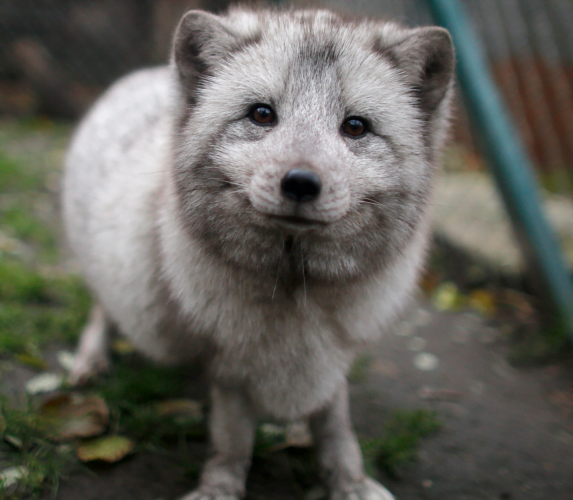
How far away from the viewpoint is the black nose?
5.11ft

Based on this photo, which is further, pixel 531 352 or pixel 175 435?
pixel 531 352

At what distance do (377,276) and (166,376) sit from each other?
1422mm

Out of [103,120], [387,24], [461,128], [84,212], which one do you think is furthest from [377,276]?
[461,128]

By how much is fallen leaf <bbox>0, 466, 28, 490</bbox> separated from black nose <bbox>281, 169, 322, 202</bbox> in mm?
→ 1530

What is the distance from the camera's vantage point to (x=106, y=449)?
213 cm

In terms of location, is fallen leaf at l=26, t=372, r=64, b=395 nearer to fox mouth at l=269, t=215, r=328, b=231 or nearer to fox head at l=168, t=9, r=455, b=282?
fox head at l=168, t=9, r=455, b=282

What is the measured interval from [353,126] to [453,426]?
5.93 feet

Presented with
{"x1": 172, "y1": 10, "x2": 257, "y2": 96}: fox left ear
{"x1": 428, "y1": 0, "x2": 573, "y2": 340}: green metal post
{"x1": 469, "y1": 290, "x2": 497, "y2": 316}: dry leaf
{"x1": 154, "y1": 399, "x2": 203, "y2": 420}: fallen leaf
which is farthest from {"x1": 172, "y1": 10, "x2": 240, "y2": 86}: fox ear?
{"x1": 469, "y1": 290, "x2": 497, "y2": 316}: dry leaf

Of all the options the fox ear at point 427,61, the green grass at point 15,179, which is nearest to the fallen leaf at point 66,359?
the fox ear at point 427,61

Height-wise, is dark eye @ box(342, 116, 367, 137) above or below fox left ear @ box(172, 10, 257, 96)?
below

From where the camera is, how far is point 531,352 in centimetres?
339

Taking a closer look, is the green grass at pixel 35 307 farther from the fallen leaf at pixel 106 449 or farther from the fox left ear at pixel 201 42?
the fox left ear at pixel 201 42

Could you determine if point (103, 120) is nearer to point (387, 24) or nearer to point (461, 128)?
point (387, 24)

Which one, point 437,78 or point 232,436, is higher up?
point 437,78
